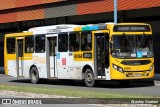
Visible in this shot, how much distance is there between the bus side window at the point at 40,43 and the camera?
2698 cm

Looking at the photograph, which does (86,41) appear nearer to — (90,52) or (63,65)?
(90,52)

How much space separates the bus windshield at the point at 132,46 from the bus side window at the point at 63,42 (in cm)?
376

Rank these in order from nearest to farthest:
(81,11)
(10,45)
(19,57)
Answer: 1. (19,57)
2. (10,45)
3. (81,11)

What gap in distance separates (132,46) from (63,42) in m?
4.41

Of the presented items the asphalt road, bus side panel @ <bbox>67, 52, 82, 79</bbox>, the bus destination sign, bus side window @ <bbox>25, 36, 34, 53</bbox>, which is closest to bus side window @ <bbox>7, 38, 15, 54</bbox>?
bus side window @ <bbox>25, 36, 34, 53</bbox>

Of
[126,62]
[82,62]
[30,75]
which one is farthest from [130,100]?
[30,75]

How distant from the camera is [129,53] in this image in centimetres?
2244

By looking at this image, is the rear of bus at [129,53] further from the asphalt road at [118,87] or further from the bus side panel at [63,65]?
the bus side panel at [63,65]

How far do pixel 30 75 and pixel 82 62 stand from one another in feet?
17.5

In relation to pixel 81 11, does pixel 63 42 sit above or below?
below

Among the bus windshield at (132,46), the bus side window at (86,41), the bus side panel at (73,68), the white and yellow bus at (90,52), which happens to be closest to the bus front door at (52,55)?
the white and yellow bus at (90,52)

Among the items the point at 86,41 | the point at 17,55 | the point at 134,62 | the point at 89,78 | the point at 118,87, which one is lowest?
the point at 118,87

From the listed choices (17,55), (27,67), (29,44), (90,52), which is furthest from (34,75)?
(90,52)

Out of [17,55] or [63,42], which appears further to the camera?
[17,55]
